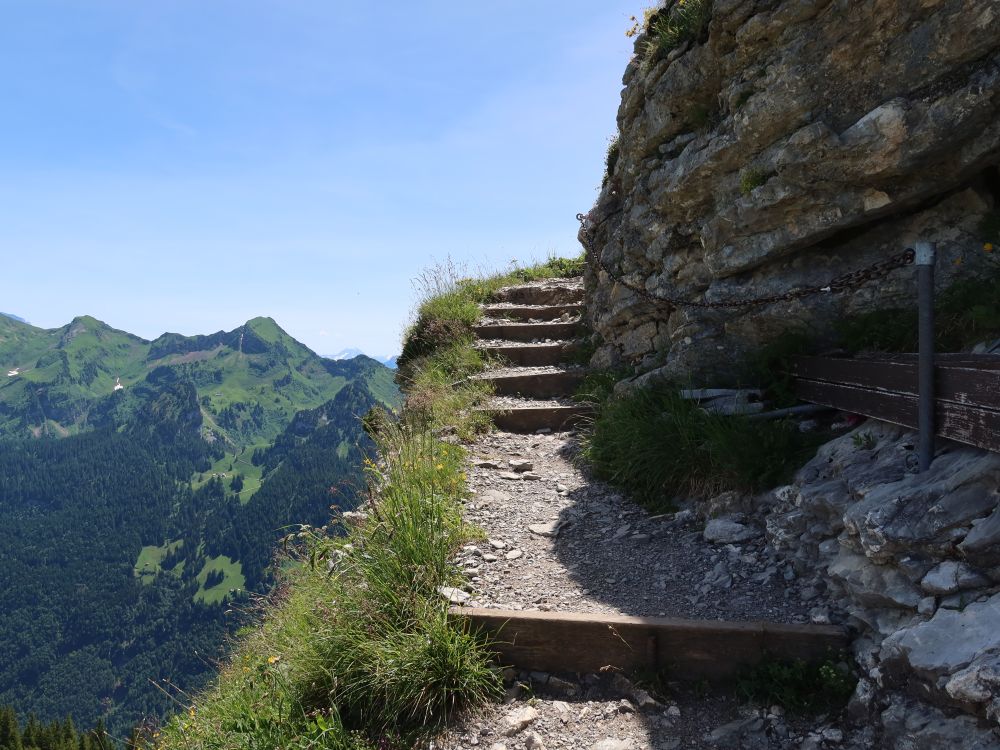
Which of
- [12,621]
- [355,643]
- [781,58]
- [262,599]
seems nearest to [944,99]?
Answer: [781,58]

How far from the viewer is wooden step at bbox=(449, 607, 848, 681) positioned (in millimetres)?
3645

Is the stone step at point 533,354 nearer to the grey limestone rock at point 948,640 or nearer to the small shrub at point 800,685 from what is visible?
the small shrub at point 800,685

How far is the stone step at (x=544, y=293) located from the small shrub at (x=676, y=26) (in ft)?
18.7

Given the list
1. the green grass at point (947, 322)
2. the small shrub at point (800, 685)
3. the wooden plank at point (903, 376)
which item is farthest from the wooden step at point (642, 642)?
the green grass at point (947, 322)

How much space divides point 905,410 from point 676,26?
5.47 m

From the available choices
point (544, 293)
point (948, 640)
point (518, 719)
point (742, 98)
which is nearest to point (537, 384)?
point (544, 293)

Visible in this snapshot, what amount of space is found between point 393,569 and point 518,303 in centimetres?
977

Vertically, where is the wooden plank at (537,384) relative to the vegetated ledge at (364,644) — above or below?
above

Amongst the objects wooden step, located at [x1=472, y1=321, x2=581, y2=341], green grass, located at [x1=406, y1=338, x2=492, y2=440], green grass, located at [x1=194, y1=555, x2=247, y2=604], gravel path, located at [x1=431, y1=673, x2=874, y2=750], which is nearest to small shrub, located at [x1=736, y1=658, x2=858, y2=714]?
gravel path, located at [x1=431, y1=673, x2=874, y2=750]

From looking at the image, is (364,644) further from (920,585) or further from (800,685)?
(920,585)

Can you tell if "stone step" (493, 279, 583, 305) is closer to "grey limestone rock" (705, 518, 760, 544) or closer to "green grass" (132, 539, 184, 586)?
"grey limestone rock" (705, 518, 760, 544)

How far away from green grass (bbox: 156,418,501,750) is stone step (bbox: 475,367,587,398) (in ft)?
15.3

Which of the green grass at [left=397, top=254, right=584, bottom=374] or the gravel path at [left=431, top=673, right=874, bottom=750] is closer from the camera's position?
the gravel path at [left=431, top=673, right=874, bottom=750]

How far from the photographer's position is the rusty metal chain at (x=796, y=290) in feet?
14.3
